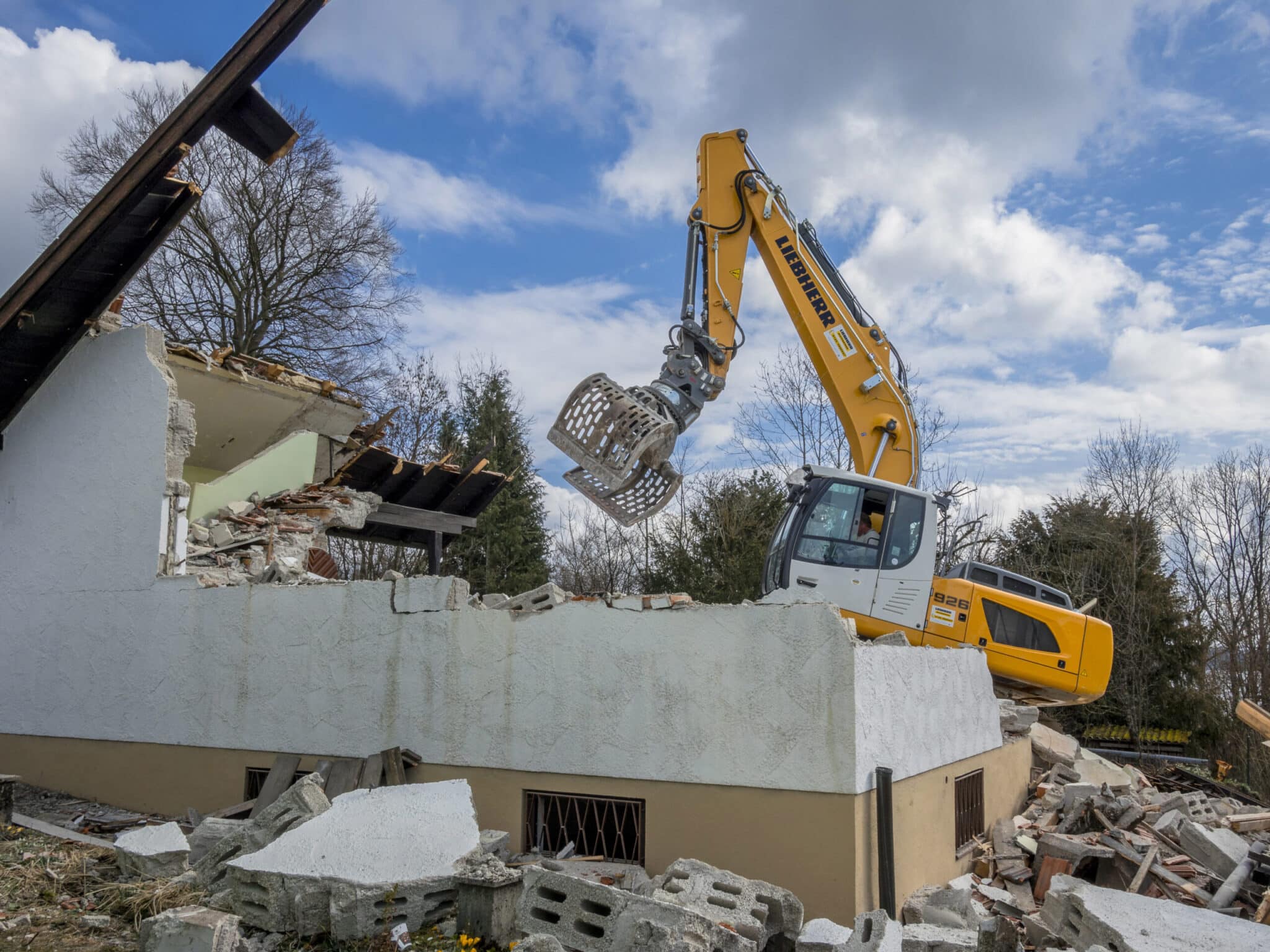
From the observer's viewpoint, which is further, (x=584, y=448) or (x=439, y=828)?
(x=584, y=448)

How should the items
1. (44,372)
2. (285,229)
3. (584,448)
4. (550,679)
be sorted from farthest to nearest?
(285,229) < (44,372) < (584,448) < (550,679)

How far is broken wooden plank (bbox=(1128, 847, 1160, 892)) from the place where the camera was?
296 inches

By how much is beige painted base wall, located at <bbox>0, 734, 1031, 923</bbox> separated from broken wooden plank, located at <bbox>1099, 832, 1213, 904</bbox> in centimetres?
120

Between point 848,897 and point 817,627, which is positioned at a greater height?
point 817,627

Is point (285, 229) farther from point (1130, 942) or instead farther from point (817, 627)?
point (1130, 942)

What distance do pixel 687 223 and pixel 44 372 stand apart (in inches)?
273

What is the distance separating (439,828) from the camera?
20.3 feet

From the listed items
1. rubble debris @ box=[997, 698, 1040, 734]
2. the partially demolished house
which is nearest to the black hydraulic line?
the partially demolished house

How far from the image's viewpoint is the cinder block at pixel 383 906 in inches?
213

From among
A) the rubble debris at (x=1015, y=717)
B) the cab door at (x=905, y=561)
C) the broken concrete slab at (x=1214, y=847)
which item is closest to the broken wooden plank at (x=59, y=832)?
the cab door at (x=905, y=561)

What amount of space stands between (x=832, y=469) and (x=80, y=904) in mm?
7211

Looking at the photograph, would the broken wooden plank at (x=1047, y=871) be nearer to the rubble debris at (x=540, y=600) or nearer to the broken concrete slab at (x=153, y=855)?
the rubble debris at (x=540, y=600)

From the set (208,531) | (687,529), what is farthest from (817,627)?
(687,529)

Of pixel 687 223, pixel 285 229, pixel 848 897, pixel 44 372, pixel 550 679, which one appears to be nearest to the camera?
pixel 848 897
